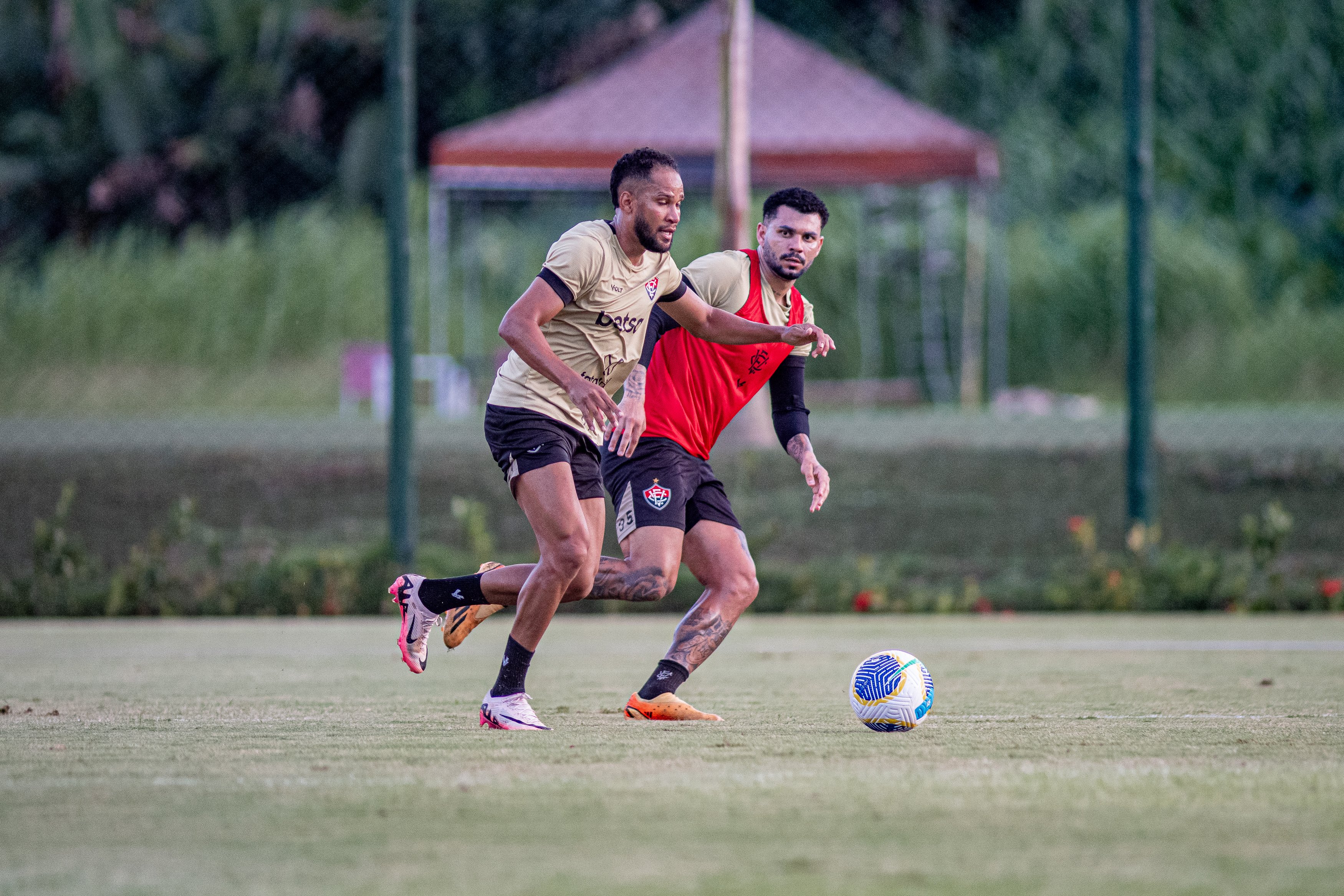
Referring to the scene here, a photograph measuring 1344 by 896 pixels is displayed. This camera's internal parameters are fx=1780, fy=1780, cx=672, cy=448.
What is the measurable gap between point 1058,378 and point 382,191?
7.31 metres

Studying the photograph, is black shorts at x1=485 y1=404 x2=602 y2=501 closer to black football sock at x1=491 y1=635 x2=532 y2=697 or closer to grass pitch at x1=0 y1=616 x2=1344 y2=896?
black football sock at x1=491 y1=635 x2=532 y2=697

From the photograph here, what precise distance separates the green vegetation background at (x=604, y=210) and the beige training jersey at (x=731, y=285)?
8.46m

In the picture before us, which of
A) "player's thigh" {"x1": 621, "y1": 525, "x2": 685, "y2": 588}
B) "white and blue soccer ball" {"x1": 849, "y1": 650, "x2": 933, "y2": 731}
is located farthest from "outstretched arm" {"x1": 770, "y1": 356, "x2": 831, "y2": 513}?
"white and blue soccer ball" {"x1": 849, "y1": 650, "x2": 933, "y2": 731}

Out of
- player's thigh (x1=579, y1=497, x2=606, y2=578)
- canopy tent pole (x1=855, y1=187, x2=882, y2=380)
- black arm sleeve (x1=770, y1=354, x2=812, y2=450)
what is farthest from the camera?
canopy tent pole (x1=855, y1=187, x2=882, y2=380)

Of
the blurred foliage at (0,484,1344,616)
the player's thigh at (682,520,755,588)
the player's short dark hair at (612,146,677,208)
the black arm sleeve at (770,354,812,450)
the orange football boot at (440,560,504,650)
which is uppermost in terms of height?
the player's short dark hair at (612,146,677,208)

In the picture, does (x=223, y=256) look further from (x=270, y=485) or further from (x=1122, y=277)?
(x=1122, y=277)

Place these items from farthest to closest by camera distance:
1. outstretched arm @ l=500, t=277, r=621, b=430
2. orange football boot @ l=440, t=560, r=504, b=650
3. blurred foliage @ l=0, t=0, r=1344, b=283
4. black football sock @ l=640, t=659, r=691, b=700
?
blurred foliage @ l=0, t=0, r=1344, b=283 → orange football boot @ l=440, t=560, r=504, b=650 → black football sock @ l=640, t=659, r=691, b=700 → outstretched arm @ l=500, t=277, r=621, b=430

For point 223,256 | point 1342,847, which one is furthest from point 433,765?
point 223,256

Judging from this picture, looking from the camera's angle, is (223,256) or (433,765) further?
(223,256)

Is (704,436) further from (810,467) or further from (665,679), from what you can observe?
(665,679)

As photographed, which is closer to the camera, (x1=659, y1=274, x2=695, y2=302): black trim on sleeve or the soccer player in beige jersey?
the soccer player in beige jersey

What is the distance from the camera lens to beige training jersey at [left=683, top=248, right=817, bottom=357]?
6.72 metres

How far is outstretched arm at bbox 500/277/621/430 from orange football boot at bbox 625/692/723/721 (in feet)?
3.44

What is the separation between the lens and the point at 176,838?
4.12 m
